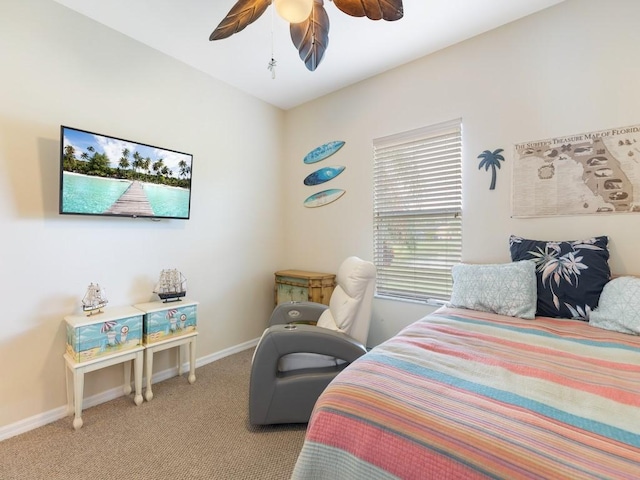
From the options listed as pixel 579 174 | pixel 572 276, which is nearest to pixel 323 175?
pixel 579 174

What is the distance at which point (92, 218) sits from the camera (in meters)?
2.16

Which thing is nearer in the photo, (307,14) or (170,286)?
(307,14)

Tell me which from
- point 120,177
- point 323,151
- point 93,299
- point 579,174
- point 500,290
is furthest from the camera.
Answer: point 323,151

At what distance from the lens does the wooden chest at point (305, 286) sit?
2955mm

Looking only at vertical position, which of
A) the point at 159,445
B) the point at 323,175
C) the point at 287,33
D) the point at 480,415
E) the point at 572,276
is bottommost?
the point at 159,445

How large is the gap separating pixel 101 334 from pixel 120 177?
1113 mm

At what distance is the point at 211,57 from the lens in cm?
260

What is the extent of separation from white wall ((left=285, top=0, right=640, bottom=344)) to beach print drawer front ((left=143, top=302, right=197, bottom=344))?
1.46 meters

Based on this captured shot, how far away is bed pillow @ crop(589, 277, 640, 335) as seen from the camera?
4.84ft

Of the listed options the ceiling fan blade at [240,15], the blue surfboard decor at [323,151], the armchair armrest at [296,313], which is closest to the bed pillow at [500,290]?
the armchair armrest at [296,313]

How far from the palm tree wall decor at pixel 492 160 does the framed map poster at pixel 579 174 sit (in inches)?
4.3

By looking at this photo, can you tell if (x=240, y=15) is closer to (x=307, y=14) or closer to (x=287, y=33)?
(x=307, y=14)

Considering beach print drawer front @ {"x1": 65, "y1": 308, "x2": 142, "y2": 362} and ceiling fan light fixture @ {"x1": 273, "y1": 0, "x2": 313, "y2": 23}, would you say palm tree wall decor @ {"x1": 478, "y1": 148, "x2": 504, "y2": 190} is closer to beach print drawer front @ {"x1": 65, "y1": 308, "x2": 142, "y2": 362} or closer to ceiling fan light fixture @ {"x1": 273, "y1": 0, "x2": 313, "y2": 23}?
ceiling fan light fixture @ {"x1": 273, "y1": 0, "x2": 313, "y2": 23}

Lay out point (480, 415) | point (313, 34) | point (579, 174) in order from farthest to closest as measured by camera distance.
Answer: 1. point (579, 174)
2. point (313, 34)
3. point (480, 415)
